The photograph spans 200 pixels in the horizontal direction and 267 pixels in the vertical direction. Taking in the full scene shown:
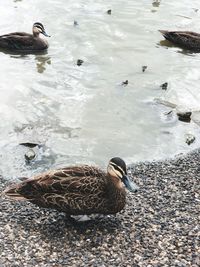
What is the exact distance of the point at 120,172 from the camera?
761 cm

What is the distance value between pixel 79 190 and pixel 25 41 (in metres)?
8.83

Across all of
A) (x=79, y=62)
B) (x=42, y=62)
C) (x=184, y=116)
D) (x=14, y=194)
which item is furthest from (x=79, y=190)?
(x=42, y=62)

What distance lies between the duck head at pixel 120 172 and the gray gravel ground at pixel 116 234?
637 mm

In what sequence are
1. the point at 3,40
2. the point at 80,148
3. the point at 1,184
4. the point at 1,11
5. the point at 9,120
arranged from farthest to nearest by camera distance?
the point at 1,11 → the point at 3,40 → the point at 9,120 → the point at 80,148 → the point at 1,184

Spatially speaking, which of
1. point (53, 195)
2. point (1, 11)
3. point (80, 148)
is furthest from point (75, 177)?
point (1, 11)

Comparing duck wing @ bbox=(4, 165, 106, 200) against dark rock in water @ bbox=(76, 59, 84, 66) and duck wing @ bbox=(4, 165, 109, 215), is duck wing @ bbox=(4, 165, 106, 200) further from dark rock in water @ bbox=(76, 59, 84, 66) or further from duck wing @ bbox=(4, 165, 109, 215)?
dark rock in water @ bbox=(76, 59, 84, 66)

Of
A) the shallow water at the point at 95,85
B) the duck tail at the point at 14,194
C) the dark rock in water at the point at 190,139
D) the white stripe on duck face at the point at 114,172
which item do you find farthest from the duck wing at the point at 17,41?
the white stripe on duck face at the point at 114,172

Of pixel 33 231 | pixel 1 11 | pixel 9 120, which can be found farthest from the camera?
pixel 1 11

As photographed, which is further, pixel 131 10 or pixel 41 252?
pixel 131 10

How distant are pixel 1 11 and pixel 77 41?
11.6 ft

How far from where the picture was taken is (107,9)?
60.8 feet

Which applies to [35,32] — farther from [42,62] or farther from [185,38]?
[185,38]

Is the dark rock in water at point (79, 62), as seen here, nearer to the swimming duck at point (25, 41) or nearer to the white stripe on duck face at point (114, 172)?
the swimming duck at point (25, 41)

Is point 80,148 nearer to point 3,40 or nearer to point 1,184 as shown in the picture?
point 1,184
